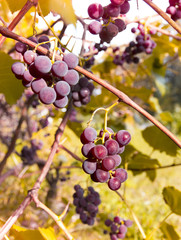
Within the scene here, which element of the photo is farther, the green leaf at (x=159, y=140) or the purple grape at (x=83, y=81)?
the green leaf at (x=159, y=140)

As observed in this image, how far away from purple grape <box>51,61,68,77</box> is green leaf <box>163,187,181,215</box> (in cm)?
54

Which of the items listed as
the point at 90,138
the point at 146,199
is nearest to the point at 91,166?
the point at 90,138

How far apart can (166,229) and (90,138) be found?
534mm

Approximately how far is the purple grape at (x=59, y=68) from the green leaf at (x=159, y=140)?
557 mm

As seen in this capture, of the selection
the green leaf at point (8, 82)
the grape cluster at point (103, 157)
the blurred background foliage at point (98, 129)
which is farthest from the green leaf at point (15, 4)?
the grape cluster at point (103, 157)

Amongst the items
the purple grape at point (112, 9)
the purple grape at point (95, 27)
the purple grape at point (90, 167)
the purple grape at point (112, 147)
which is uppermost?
the purple grape at point (112, 9)

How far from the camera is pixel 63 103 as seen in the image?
0.45m

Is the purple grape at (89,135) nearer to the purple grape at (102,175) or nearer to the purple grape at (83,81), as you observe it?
the purple grape at (102,175)

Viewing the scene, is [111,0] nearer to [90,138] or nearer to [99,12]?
[99,12]

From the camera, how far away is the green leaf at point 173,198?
76cm

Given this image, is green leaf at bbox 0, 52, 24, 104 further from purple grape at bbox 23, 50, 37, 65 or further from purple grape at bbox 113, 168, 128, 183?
purple grape at bbox 113, 168, 128, 183

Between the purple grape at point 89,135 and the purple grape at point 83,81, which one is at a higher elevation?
the purple grape at point 89,135

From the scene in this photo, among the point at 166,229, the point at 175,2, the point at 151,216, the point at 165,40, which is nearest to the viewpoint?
the point at 175,2

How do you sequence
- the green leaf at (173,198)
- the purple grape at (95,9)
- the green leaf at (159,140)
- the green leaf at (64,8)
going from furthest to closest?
the green leaf at (159,140) < the green leaf at (173,198) < the purple grape at (95,9) < the green leaf at (64,8)
